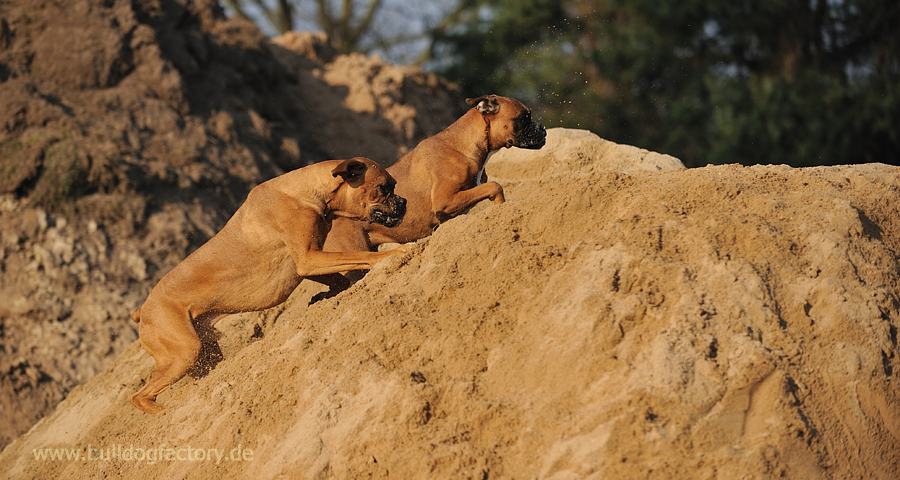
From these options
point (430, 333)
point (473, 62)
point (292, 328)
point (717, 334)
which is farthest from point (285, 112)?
point (717, 334)

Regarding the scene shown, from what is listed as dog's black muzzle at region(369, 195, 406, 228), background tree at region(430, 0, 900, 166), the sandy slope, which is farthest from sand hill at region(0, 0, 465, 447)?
background tree at region(430, 0, 900, 166)

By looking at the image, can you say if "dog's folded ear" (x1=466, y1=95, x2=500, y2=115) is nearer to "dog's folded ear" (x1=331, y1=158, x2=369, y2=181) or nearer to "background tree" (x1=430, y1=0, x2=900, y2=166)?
"dog's folded ear" (x1=331, y1=158, x2=369, y2=181)

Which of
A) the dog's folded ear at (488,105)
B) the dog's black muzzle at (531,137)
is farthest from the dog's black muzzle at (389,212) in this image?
the dog's black muzzle at (531,137)

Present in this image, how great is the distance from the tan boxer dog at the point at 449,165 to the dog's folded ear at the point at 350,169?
2.40 ft

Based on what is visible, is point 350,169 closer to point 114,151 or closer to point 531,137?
point 531,137

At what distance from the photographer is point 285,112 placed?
47.9 feet

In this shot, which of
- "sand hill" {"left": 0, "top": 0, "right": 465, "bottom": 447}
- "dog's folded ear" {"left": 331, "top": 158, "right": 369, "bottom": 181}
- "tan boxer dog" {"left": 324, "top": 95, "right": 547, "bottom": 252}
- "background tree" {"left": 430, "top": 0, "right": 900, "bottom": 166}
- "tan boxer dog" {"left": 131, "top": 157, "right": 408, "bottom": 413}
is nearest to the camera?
"dog's folded ear" {"left": 331, "top": 158, "right": 369, "bottom": 181}

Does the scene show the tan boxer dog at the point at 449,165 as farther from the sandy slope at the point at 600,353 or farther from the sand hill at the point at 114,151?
the sand hill at the point at 114,151

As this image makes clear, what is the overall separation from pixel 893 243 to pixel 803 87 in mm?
15966

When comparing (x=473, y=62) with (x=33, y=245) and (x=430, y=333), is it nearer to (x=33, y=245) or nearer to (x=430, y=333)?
(x=33, y=245)

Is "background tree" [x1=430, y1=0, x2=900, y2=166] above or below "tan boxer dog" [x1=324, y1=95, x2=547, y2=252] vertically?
below

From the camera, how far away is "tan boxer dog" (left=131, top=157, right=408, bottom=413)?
5660mm

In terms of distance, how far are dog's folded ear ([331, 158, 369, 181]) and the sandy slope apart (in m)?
0.97

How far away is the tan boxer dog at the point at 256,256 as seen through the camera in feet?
18.6
